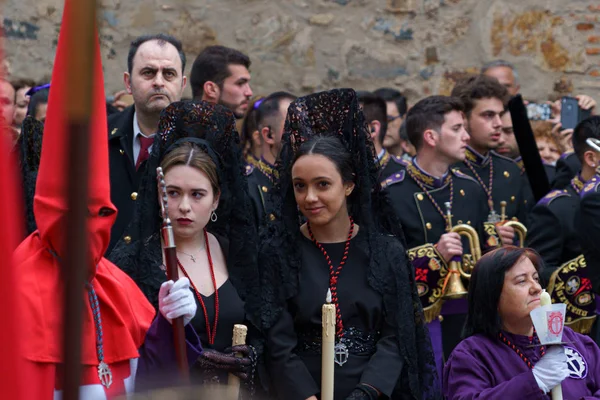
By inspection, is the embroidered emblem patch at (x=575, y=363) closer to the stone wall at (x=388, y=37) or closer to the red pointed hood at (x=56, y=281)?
the red pointed hood at (x=56, y=281)

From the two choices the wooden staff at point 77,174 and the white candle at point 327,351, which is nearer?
the wooden staff at point 77,174

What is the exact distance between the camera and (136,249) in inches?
147

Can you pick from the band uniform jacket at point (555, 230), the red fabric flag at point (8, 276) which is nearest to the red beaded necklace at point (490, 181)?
the band uniform jacket at point (555, 230)

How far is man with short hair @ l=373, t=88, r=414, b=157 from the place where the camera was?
8258 millimetres

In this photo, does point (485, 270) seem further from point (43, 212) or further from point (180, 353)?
point (43, 212)

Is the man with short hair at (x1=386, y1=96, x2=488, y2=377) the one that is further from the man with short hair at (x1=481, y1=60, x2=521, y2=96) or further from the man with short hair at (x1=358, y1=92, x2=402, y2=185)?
the man with short hair at (x1=481, y1=60, x2=521, y2=96)

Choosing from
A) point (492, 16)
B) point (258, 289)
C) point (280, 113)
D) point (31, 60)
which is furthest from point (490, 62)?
point (258, 289)

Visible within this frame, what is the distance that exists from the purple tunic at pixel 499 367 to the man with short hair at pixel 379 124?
10.2 feet

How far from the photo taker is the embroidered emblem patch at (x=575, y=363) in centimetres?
390

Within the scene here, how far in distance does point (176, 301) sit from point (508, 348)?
4.81ft

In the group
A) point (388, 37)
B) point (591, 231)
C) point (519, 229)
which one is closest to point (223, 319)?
point (591, 231)

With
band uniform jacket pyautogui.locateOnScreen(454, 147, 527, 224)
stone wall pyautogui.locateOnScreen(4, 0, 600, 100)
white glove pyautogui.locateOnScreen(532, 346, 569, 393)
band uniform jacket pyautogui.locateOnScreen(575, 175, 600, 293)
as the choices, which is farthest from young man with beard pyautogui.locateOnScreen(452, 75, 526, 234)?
white glove pyautogui.locateOnScreen(532, 346, 569, 393)

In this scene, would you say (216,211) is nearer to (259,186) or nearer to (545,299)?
(545,299)

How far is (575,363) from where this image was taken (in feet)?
12.9
